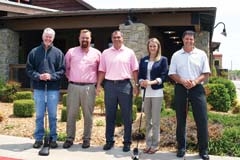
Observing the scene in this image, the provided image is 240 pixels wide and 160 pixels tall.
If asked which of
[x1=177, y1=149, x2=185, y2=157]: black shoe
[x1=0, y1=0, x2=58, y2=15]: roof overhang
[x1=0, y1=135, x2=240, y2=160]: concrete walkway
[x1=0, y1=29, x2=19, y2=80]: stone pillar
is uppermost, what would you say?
[x1=0, y1=0, x2=58, y2=15]: roof overhang

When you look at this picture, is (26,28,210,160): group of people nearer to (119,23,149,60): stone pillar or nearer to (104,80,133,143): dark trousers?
(104,80,133,143): dark trousers

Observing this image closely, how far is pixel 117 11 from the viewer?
1272 cm

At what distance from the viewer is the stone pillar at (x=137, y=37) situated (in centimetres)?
1245

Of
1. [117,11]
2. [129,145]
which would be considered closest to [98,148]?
[129,145]

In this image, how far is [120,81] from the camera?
599 cm

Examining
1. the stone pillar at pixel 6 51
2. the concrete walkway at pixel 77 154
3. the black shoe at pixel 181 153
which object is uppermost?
the stone pillar at pixel 6 51

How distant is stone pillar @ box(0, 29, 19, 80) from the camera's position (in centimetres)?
1451

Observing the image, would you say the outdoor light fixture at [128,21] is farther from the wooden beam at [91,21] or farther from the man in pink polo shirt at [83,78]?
the man in pink polo shirt at [83,78]

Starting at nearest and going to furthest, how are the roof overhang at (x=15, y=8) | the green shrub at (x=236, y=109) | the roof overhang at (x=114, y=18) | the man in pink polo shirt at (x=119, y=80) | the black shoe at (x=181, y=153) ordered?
the black shoe at (x=181, y=153)
the man in pink polo shirt at (x=119, y=80)
the green shrub at (x=236, y=109)
the roof overhang at (x=114, y=18)
the roof overhang at (x=15, y=8)

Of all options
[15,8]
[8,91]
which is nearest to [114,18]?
[15,8]

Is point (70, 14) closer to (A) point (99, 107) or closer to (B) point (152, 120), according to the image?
(A) point (99, 107)

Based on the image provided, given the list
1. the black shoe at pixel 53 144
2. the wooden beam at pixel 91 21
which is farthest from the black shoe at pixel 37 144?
the wooden beam at pixel 91 21

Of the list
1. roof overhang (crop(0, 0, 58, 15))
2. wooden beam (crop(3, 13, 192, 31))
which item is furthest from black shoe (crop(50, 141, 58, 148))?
roof overhang (crop(0, 0, 58, 15))

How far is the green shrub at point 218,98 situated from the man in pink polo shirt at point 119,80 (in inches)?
246
